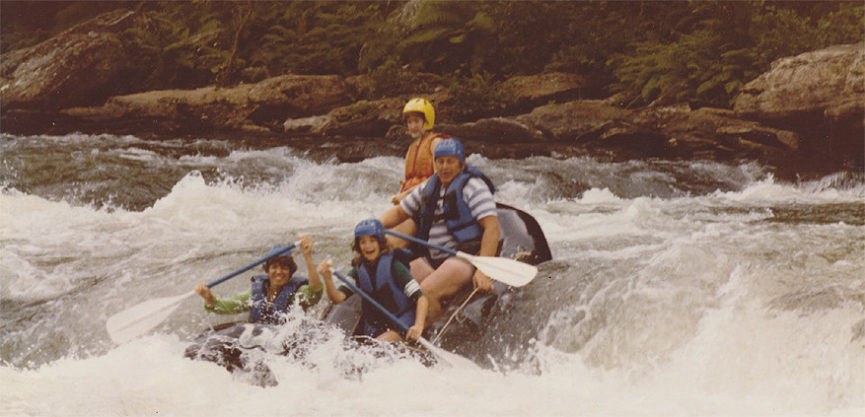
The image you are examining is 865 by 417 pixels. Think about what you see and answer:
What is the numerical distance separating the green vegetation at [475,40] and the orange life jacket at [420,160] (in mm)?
5326

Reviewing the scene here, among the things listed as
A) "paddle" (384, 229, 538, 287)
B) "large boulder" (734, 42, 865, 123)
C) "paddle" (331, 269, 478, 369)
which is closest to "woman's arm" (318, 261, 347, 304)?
"paddle" (331, 269, 478, 369)

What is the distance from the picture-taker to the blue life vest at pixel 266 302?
3.13 m

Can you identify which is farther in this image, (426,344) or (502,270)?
(502,270)

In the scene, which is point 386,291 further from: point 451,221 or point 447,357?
point 451,221

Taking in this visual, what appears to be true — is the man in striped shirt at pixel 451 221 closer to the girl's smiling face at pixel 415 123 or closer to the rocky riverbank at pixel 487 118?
the girl's smiling face at pixel 415 123

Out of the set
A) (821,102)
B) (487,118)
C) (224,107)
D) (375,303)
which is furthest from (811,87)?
(224,107)

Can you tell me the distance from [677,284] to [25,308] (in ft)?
10.6

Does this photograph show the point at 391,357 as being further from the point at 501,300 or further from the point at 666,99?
the point at 666,99

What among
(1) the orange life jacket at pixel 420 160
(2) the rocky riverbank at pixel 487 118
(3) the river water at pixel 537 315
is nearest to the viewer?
(3) the river water at pixel 537 315

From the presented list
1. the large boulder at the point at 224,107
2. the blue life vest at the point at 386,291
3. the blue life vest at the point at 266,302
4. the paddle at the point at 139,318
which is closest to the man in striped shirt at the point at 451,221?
the blue life vest at the point at 386,291

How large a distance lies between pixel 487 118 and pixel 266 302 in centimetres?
624

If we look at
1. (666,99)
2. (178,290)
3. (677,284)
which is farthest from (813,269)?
(666,99)

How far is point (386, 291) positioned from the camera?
311 centimetres

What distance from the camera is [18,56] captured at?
11.7 metres
